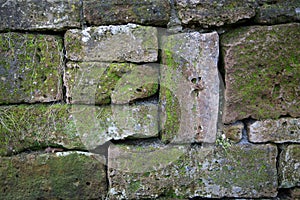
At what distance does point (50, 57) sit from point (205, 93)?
3.52 ft

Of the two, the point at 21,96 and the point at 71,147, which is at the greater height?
Result: the point at 21,96

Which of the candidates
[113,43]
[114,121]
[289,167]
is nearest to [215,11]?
[113,43]

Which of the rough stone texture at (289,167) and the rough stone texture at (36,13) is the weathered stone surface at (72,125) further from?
the rough stone texture at (289,167)

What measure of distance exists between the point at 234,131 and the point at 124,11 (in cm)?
110

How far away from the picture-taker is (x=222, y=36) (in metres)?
2.21

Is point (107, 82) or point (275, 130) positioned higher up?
point (107, 82)

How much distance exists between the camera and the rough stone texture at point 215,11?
2.13 metres

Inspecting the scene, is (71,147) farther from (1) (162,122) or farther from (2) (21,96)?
(1) (162,122)

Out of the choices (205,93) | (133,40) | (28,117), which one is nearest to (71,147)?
(28,117)

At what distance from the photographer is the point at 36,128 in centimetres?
224

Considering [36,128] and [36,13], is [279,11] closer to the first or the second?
[36,13]

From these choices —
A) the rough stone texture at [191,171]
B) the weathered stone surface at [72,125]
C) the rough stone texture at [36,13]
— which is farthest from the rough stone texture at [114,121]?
the rough stone texture at [36,13]

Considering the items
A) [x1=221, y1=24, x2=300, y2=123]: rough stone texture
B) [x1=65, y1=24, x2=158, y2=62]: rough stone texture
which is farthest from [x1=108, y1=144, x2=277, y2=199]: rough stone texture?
[x1=65, y1=24, x2=158, y2=62]: rough stone texture

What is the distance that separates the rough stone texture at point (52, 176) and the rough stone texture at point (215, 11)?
1.15 m
